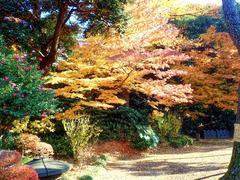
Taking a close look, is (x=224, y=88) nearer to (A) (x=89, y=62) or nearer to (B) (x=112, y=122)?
(B) (x=112, y=122)

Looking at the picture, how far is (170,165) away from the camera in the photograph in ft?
30.9

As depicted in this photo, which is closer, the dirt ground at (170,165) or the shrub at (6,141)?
the shrub at (6,141)

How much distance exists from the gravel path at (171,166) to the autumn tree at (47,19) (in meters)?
3.37

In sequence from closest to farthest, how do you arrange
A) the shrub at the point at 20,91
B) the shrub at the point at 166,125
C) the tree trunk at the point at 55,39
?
the shrub at the point at 20,91 → the tree trunk at the point at 55,39 → the shrub at the point at 166,125

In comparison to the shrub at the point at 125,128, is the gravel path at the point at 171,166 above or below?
below

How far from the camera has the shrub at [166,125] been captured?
1323 centimetres

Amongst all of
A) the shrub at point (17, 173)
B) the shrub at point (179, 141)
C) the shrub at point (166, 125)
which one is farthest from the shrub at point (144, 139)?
the shrub at point (17, 173)

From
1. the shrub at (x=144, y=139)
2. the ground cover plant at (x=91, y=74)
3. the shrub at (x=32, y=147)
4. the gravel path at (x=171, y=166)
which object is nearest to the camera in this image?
the ground cover plant at (x=91, y=74)

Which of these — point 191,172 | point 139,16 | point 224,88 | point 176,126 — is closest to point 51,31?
point 139,16

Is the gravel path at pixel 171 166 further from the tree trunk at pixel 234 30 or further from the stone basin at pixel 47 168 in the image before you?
the stone basin at pixel 47 168

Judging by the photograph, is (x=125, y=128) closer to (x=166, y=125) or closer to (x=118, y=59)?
(x=166, y=125)

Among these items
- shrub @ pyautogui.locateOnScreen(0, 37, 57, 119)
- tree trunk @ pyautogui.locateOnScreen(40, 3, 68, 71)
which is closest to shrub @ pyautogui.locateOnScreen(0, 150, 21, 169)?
shrub @ pyautogui.locateOnScreen(0, 37, 57, 119)

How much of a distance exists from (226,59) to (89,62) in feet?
19.5

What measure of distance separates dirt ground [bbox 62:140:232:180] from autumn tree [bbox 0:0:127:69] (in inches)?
133
